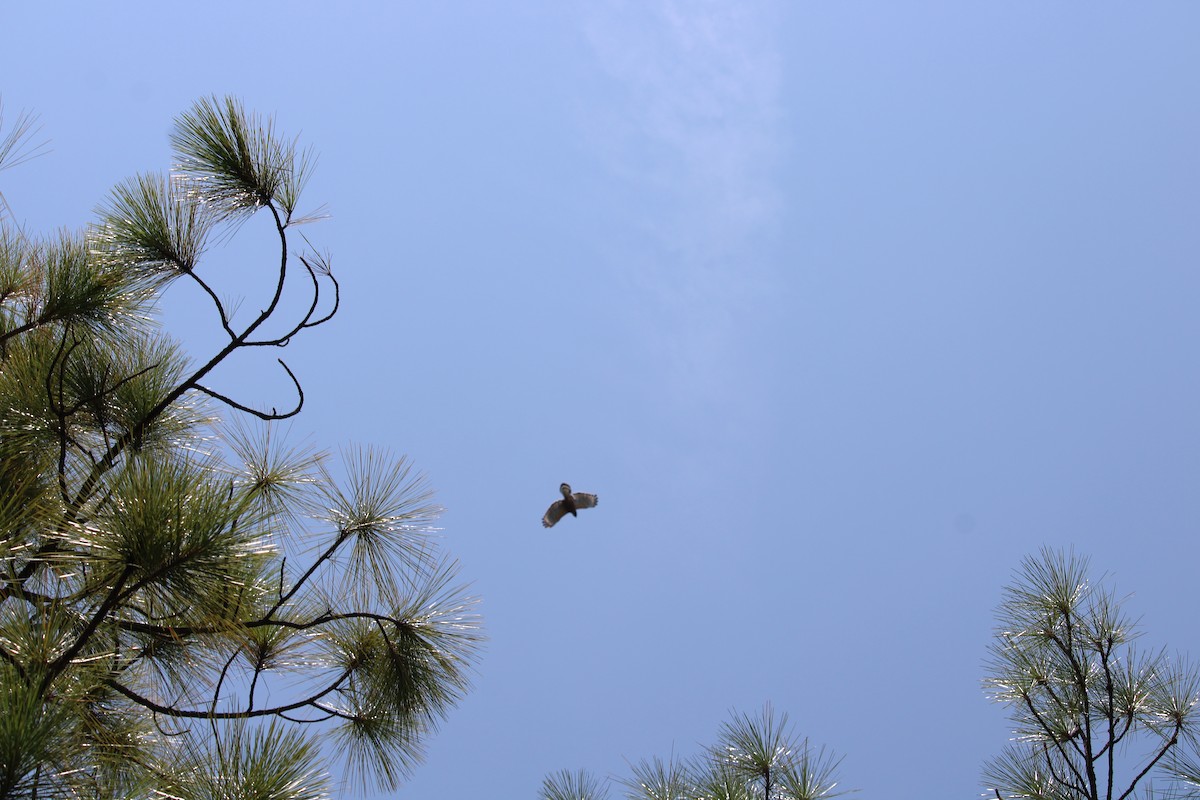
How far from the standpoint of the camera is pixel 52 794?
1.49 meters

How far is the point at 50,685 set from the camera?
1.58m

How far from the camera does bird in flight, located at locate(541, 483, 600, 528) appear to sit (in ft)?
13.5

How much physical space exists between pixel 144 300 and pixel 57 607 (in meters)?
1.38

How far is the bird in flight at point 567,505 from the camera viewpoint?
4113mm

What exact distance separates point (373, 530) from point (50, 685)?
4.02 ft

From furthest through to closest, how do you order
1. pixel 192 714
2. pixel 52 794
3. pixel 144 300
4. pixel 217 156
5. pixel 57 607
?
pixel 144 300 < pixel 217 156 < pixel 192 714 < pixel 57 607 < pixel 52 794

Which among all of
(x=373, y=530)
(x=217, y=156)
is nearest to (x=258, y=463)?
(x=373, y=530)

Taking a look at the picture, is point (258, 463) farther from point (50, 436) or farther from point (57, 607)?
point (57, 607)

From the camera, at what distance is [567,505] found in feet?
13.7

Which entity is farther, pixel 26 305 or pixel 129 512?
pixel 26 305

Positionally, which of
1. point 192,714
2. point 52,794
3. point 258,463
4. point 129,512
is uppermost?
point 258,463

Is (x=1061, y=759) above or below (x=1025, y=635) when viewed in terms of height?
below

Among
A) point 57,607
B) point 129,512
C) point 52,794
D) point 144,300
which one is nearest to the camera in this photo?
point 52,794

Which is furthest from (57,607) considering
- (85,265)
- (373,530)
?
(85,265)
